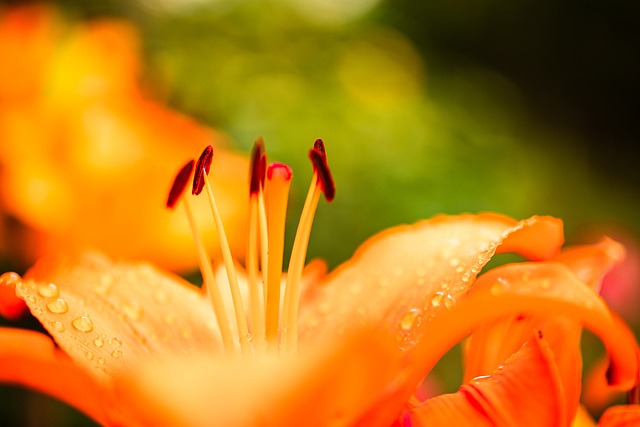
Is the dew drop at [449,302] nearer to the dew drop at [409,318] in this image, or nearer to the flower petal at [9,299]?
the dew drop at [409,318]

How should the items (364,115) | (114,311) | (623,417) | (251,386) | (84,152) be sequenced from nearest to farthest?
(251,386), (623,417), (114,311), (84,152), (364,115)

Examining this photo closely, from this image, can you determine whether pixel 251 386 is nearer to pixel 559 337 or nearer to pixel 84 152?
pixel 559 337

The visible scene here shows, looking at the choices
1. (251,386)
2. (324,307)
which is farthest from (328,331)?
(251,386)

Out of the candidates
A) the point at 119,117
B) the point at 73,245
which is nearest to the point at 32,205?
the point at 73,245

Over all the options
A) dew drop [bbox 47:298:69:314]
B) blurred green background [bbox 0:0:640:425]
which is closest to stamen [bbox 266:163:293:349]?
dew drop [bbox 47:298:69:314]

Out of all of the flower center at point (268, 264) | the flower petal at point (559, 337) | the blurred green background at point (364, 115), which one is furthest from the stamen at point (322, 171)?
the blurred green background at point (364, 115)

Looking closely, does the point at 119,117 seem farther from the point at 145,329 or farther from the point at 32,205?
the point at 145,329

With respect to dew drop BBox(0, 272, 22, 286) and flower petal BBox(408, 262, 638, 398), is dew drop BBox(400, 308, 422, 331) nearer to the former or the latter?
flower petal BBox(408, 262, 638, 398)
